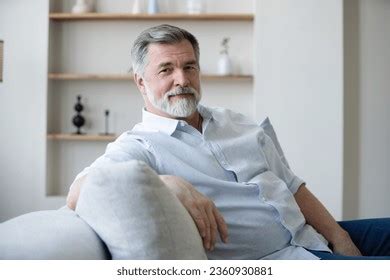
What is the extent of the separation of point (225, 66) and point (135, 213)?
2.60 meters

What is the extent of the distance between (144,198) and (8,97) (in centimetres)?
285

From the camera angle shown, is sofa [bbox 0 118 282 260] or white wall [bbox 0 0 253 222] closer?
sofa [bbox 0 118 282 260]

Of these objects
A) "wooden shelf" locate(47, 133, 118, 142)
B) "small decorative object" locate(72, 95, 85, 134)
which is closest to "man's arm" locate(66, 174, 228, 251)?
"wooden shelf" locate(47, 133, 118, 142)

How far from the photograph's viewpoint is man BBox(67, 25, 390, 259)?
1255 mm

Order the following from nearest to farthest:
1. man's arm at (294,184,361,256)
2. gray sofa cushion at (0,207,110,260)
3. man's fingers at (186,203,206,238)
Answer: gray sofa cushion at (0,207,110,260) < man's fingers at (186,203,206,238) < man's arm at (294,184,361,256)

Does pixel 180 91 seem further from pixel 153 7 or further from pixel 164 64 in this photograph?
pixel 153 7

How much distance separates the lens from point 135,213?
86 cm

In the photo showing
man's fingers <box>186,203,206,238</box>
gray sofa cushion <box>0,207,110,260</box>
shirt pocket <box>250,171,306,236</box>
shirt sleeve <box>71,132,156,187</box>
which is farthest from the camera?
shirt pocket <box>250,171,306,236</box>

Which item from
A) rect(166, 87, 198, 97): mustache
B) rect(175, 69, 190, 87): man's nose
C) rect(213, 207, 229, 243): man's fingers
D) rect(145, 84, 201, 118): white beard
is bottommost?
rect(213, 207, 229, 243): man's fingers

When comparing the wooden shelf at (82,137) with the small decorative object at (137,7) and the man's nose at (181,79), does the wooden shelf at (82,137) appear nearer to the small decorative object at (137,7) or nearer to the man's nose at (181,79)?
the small decorative object at (137,7)

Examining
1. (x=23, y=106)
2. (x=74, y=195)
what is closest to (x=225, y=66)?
(x=23, y=106)

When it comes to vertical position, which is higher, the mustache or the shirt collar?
the mustache

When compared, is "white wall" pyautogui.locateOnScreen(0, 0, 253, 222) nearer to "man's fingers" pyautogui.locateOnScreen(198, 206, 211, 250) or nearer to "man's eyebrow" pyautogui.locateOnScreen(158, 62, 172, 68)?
"man's eyebrow" pyautogui.locateOnScreen(158, 62, 172, 68)
